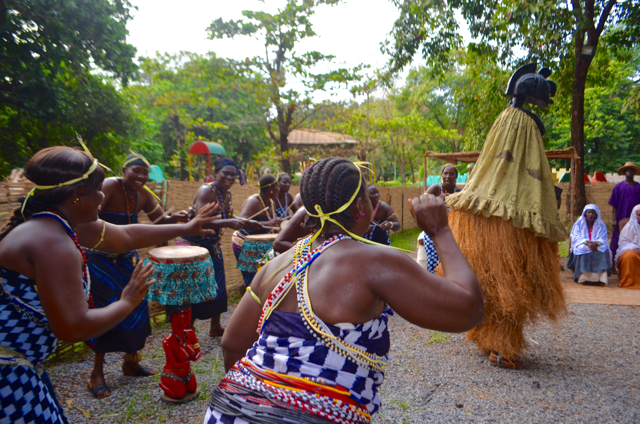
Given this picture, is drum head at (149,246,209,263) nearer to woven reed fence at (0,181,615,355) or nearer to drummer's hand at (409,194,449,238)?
woven reed fence at (0,181,615,355)

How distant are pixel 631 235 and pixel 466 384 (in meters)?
6.13

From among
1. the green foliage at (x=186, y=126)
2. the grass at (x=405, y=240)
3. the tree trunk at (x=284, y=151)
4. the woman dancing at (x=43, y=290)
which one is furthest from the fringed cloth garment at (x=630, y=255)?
the green foliage at (x=186, y=126)

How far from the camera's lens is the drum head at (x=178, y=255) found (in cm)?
363

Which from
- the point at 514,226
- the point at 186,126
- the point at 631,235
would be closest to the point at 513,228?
the point at 514,226

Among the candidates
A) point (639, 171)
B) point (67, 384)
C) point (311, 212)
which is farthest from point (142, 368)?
point (639, 171)

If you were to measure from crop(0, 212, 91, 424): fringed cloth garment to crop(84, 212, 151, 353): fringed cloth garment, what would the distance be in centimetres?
183

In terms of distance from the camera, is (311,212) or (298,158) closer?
(311,212)

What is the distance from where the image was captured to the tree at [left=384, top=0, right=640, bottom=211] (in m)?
8.17

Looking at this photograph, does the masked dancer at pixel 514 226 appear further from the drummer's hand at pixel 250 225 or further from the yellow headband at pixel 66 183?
the yellow headband at pixel 66 183

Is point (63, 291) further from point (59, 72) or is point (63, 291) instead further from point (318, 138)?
point (318, 138)

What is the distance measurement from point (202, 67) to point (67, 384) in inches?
412

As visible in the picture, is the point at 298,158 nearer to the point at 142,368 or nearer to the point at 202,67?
the point at 202,67

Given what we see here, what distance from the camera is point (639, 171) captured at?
8.05 metres

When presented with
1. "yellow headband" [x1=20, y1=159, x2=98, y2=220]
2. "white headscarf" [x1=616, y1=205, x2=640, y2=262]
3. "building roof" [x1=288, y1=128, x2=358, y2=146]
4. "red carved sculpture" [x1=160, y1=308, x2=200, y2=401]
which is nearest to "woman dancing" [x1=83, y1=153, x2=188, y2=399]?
"red carved sculpture" [x1=160, y1=308, x2=200, y2=401]
